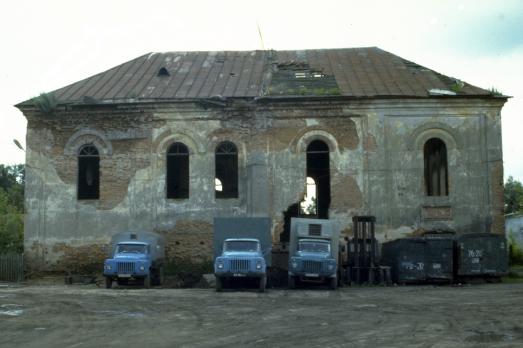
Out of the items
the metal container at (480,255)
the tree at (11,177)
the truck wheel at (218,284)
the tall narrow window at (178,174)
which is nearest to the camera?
the truck wheel at (218,284)

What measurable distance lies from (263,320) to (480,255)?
1452cm

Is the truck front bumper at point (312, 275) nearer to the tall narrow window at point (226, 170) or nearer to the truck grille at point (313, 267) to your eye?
the truck grille at point (313, 267)

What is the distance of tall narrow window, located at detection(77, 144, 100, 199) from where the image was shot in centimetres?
3153

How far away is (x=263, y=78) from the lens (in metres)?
33.2

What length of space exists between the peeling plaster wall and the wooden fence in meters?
0.50

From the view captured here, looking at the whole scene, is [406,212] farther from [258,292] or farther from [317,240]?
[258,292]

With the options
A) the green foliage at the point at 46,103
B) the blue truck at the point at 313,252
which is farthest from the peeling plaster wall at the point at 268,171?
the blue truck at the point at 313,252

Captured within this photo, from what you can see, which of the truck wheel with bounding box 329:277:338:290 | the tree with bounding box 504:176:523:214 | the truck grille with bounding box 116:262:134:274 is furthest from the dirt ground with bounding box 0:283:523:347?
the tree with bounding box 504:176:523:214

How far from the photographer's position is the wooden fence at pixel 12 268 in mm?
30422

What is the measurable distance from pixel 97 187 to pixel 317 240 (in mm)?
12336

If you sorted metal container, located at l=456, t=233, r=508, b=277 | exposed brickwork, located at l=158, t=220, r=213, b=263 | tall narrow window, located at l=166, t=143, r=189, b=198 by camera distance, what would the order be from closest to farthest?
metal container, located at l=456, t=233, r=508, b=277
exposed brickwork, located at l=158, t=220, r=213, b=263
tall narrow window, located at l=166, t=143, r=189, b=198

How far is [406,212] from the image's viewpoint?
3019cm

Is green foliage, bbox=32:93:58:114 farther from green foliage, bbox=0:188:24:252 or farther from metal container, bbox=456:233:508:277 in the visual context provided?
metal container, bbox=456:233:508:277

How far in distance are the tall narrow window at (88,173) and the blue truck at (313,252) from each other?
11.0m
